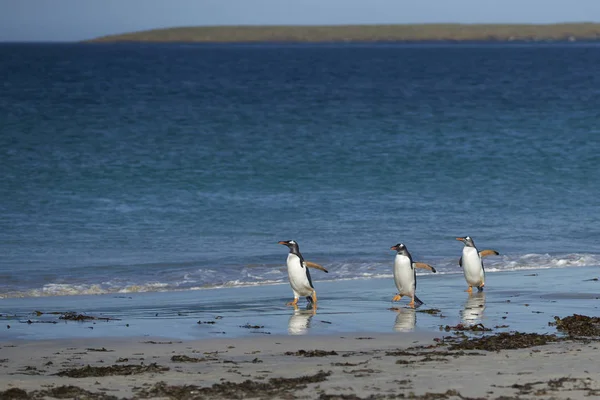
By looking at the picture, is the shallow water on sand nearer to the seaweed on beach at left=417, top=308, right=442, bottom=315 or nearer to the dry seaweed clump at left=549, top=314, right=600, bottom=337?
the seaweed on beach at left=417, top=308, right=442, bottom=315

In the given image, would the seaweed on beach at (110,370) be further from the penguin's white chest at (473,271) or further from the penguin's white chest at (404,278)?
the penguin's white chest at (473,271)

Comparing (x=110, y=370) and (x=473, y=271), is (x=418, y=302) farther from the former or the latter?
(x=110, y=370)

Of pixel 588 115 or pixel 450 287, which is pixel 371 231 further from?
pixel 588 115

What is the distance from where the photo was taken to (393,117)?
42219 millimetres

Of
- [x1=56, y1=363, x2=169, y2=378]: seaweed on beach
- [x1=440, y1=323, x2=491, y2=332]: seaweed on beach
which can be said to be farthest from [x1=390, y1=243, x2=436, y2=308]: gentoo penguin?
[x1=56, y1=363, x2=169, y2=378]: seaweed on beach

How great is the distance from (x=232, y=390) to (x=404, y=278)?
18.5 ft

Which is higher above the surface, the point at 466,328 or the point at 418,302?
the point at 418,302

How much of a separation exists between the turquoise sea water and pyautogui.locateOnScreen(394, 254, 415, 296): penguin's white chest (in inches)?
95.9

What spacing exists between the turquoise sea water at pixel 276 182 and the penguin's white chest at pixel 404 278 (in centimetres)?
244

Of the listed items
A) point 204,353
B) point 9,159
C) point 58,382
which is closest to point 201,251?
point 204,353

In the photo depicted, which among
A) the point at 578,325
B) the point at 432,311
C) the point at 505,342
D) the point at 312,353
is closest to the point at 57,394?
the point at 312,353

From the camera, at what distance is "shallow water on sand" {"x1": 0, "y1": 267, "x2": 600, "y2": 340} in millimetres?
10836

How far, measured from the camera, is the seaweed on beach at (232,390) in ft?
25.2

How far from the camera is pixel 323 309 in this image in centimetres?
1248
